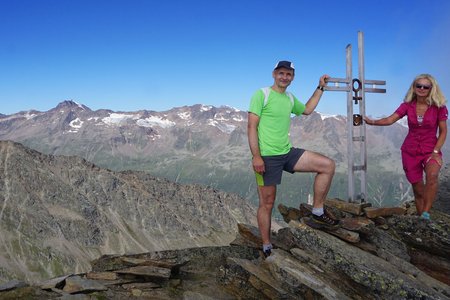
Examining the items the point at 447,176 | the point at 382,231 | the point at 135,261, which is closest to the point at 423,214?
the point at 382,231

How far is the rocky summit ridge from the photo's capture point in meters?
10.7

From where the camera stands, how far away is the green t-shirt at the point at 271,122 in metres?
11.5

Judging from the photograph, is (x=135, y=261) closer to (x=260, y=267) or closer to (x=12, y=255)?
(x=260, y=267)

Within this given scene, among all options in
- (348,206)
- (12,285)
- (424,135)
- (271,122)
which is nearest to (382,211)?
(348,206)

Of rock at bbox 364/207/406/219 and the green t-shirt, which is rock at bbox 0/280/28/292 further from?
rock at bbox 364/207/406/219

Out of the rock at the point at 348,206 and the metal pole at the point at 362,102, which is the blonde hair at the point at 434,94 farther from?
the rock at the point at 348,206

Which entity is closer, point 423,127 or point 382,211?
point 423,127

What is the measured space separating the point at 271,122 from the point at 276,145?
0.67 metres

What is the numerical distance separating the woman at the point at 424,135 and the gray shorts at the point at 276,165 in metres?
3.97

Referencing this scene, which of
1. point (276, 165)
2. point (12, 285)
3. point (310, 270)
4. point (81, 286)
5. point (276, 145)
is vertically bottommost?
point (81, 286)

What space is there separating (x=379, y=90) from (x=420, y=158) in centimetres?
366

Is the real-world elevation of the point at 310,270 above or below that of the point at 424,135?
below

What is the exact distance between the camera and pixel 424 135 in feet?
42.1

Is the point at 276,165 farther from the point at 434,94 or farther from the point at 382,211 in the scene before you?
the point at 434,94
